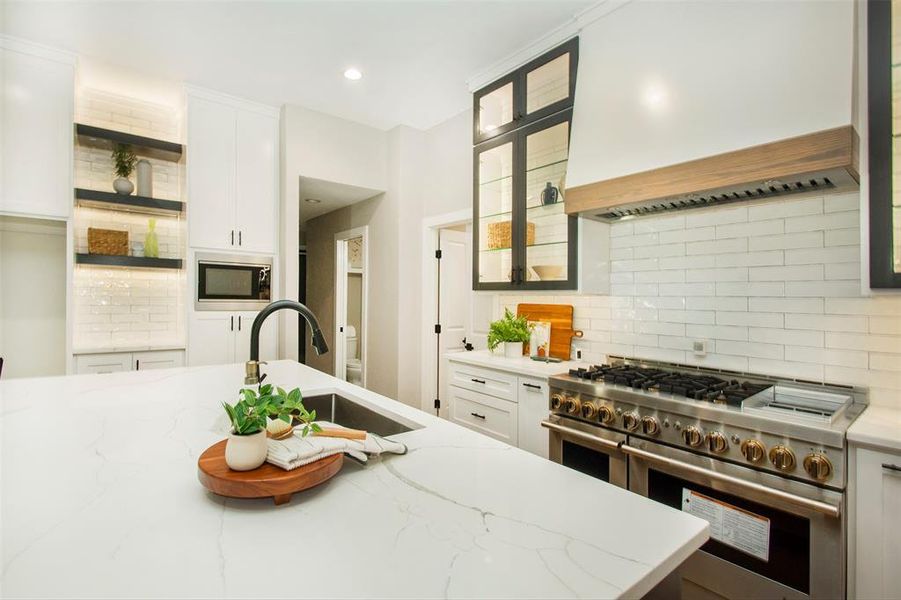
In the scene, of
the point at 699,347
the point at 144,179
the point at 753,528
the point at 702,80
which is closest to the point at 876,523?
the point at 753,528

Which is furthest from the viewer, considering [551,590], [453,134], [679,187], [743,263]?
[453,134]

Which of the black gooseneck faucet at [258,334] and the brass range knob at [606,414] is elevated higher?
the black gooseneck faucet at [258,334]

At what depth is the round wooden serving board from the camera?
841 mm

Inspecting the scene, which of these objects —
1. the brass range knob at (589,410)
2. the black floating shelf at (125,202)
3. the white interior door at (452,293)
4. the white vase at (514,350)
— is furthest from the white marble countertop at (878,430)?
the black floating shelf at (125,202)

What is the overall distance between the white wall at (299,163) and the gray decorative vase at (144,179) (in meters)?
1.00

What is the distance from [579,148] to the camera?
2.42 meters

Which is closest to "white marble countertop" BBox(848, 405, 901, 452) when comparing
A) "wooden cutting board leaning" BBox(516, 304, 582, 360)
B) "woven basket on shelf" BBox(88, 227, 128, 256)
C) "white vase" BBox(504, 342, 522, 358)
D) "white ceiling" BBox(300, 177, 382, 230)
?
"wooden cutting board leaning" BBox(516, 304, 582, 360)

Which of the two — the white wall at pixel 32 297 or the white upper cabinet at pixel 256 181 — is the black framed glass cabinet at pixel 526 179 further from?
the white wall at pixel 32 297

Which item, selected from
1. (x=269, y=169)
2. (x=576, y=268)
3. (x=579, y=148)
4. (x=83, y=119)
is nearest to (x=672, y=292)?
(x=576, y=268)

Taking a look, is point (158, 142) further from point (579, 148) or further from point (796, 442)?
point (796, 442)

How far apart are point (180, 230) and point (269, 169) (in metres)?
0.92

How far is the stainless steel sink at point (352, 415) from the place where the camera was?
1.55 m

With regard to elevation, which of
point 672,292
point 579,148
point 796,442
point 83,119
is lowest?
point 796,442

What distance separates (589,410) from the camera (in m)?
2.10
